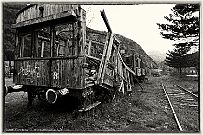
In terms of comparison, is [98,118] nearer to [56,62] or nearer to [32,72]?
[56,62]

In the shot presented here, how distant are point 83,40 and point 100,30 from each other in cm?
88

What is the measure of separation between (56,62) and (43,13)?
1.28 m

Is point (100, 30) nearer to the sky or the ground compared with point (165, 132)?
nearer to the sky

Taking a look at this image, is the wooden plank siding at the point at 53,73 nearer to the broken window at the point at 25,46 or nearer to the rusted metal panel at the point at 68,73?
the rusted metal panel at the point at 68,73

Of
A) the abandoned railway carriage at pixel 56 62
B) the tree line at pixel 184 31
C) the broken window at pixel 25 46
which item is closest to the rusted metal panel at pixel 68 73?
the abandoned railway carriage at pixel 56 62

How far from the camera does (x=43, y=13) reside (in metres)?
4.38

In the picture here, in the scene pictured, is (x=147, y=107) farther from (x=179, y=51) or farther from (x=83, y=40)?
(x=83, y=40)

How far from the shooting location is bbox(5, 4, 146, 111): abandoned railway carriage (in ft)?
13.5

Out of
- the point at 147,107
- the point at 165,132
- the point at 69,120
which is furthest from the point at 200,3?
the point at 69,120

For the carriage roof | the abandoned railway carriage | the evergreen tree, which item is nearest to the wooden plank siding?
the abandoned railway carriage

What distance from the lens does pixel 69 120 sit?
430 centimetres

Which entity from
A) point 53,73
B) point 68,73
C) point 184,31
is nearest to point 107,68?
point 68,73

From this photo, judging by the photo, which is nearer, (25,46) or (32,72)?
(32,72)

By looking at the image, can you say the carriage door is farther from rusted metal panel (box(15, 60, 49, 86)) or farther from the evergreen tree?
the evergreen tree
